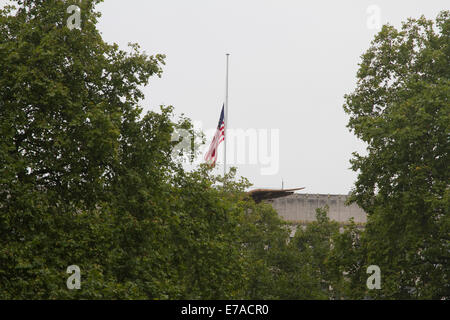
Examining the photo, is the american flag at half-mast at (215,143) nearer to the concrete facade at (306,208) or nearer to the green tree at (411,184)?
the green tree at (411,184)

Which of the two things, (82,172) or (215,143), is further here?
(215,143)

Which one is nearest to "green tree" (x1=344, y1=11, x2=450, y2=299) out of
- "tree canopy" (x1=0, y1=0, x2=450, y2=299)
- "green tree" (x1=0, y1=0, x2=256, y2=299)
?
"tree canopy" (x1=0, y1=0, x2=450, y2=299)

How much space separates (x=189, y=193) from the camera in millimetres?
29906

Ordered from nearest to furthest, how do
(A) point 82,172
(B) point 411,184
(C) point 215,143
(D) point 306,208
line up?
(A) point 82,172 < (B) point 411,184 < (C) point 215,143 < (D) point 306,208

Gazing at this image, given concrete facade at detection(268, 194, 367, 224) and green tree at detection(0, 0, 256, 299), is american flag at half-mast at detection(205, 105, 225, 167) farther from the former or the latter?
concrete facade at detection(268, 194, 367, 224)

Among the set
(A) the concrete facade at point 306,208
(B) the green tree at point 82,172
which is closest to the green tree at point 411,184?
(B) the green tree at point 82,172

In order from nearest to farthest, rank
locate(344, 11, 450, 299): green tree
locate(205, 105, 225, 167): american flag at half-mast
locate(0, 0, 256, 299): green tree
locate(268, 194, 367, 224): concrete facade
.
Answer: locate(0, 0, 256, 299): green tree < locate(344, 11, 450, 299): green tree < locate(205, 105, 225, 167): american flag at half-mast < locate(268, 194, 367, 224): concrete facade

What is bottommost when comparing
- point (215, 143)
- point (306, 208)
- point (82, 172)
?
point (306, 208)

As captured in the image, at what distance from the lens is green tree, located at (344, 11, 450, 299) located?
2855 cm

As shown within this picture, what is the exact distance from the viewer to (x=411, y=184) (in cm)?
2930

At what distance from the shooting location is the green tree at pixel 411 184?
28547 millimetres

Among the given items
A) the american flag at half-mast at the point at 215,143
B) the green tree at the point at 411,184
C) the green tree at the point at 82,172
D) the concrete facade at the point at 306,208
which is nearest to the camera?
the green tree at the point at 82,172

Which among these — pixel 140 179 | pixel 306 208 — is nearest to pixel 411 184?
pixel 140 179

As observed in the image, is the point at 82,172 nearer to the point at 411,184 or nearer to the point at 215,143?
the point at 411,184
